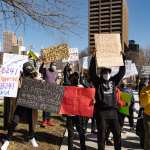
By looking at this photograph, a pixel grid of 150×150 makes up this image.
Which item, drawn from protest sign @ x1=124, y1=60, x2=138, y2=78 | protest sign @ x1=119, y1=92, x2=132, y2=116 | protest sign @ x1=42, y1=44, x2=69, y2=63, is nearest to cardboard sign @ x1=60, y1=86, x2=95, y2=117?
protest sign @ x1=119, y1=92, x2=132, y2=116

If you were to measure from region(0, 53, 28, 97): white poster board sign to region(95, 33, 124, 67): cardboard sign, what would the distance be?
79.1 inches

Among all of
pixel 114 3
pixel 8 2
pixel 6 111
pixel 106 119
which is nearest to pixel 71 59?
pixel 114 3

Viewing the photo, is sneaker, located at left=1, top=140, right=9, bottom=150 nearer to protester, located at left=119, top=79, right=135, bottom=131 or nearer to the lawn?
the lawn

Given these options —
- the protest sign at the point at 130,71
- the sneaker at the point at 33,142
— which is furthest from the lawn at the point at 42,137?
the protest sign at the point at 130,71

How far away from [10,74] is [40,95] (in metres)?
0.93

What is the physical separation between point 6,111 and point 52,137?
142 centimetres

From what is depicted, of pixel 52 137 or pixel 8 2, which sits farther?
pixel 52 137

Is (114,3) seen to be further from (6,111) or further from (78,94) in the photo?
(78,94)

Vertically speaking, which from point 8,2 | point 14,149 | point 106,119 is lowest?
point 14,149

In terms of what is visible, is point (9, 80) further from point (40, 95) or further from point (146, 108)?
point (146, 108)

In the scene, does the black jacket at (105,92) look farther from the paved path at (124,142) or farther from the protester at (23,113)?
the paved path at (124,142)

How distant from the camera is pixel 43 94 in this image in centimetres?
1005

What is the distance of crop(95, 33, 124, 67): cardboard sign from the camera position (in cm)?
924

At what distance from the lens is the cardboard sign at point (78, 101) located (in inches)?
384
